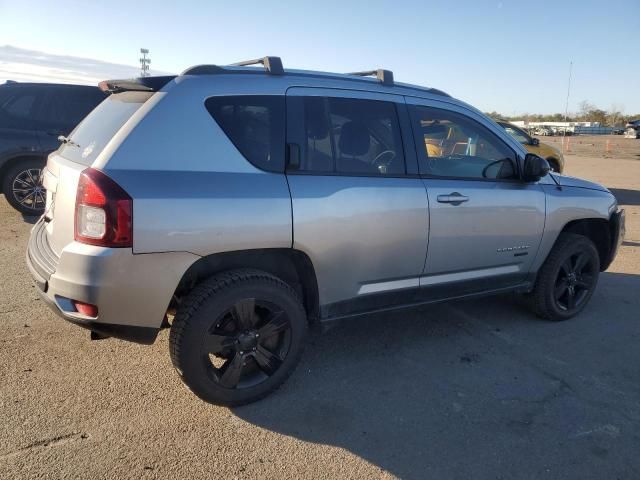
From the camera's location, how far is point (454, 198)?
3.65 meters

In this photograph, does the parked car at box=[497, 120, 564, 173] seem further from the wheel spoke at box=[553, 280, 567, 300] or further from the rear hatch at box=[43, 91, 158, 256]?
the rear hatch at box=[43, 91, 158, 256]

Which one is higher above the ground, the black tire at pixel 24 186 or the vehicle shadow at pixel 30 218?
the black tire at pixel 24 186

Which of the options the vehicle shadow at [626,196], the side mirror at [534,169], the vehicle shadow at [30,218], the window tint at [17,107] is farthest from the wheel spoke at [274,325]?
the vehicle shadow at [626,196]

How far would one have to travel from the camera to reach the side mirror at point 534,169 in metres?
3.96

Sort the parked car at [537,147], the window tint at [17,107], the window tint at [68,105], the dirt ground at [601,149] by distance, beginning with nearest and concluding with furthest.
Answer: the window tint at [17,107], the window tint at [68,105], the parked car at [537,147], the dirt ground at [601,149]

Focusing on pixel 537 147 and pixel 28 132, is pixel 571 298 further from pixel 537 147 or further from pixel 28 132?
pixel 537 147

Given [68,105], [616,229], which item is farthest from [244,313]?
[68,105]

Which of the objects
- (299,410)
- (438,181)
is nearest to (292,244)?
(299,410)

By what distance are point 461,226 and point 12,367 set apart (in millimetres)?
3165

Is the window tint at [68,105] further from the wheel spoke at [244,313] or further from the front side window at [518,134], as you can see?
the front side window at [518,134]

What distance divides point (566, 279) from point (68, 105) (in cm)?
715

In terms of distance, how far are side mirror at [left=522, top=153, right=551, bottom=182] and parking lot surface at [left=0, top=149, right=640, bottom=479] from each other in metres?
1.29

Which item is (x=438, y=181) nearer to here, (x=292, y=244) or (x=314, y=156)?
(x=314, y=156)

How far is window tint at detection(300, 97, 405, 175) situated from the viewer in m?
3.23
